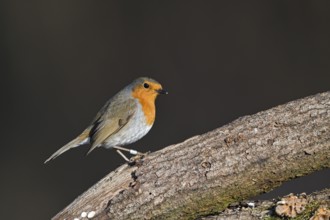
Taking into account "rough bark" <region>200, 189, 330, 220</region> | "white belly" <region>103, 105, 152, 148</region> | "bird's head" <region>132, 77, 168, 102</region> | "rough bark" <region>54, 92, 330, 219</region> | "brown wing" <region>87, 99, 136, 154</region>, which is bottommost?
"rough bark" <region>200, 189, 330, 220</region>

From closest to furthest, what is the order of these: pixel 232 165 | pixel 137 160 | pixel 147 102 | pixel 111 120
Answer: pixel 232 165
pixel 137 160
pixel 111 120
pixel 147 102

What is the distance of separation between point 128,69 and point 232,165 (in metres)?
4.86

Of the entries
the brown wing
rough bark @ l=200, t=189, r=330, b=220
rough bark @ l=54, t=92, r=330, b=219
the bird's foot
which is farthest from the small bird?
rough bark @ l=200, t=189, r=330, b=220

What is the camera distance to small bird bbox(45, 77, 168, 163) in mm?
4824

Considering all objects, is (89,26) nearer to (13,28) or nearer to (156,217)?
(13,28)

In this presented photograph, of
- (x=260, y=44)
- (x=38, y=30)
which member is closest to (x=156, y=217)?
(x=260, y=44)

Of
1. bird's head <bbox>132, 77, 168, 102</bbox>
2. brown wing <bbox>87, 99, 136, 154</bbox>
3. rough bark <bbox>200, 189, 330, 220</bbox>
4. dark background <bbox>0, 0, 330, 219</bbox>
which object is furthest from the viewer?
dark background <bbox>0, 0, 330, 219</bbox>

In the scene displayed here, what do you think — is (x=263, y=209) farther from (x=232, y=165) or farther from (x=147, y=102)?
(x=147, y=102)

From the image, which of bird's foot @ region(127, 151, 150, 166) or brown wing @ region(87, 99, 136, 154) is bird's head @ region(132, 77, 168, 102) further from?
bird's foot @ region(127, 151, 150, 166)

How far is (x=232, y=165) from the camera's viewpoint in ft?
11.1

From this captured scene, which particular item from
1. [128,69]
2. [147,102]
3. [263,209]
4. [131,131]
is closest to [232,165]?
[263,209]

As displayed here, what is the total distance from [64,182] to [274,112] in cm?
454

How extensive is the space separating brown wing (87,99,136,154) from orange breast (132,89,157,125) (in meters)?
0.07

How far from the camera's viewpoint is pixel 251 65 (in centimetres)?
786
